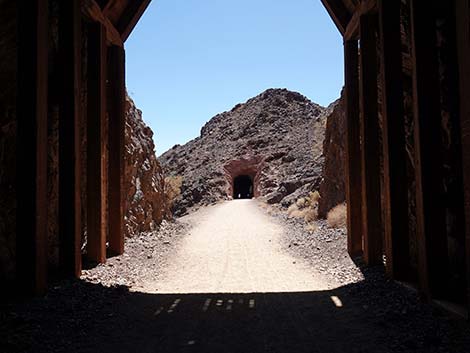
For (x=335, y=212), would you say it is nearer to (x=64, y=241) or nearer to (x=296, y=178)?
(x=64, y=241)

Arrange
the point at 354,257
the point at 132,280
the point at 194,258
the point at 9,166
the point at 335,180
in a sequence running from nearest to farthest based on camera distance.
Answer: the point at 9,166 → the point at 132,280 → the point at 354,257 → the point at 194,258 → the point at 335,180

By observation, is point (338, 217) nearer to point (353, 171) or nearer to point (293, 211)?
point (353, 171)

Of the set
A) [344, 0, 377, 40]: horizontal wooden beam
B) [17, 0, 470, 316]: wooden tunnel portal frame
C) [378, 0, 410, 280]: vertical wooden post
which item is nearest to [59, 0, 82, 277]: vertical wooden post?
[17, 0, 470, 316]: wooden tunnel portal frame

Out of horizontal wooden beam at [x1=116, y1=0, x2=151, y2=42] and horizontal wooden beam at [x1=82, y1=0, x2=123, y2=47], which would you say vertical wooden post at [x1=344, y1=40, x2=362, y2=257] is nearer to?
horizontal wooden beam at [x1=116, y1=0, x2=151, y2=42]

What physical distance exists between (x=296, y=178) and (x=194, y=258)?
61.3ft

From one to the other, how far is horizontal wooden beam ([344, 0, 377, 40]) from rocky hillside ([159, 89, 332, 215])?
43.5ft

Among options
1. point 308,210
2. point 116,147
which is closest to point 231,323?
point 116,147

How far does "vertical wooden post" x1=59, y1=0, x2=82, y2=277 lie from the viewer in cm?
751

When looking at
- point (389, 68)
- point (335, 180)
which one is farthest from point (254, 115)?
point (389, 68)

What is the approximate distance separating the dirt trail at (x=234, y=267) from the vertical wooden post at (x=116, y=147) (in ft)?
5.41

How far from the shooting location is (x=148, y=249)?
37.9ft

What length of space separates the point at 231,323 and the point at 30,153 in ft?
12.5

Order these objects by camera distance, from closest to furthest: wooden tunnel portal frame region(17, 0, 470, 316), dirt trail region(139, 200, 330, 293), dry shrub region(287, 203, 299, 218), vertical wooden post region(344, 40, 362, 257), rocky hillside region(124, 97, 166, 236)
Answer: wooden tunnel portal frame region(17, 0, 470, 316), dirt trail region(139, 200, 330, 293), vertical wooden post region(344, 40, 362, 257), rocky hillside region(124, 97, 166, 236), dry shrub region(287, 203, 299, 218)

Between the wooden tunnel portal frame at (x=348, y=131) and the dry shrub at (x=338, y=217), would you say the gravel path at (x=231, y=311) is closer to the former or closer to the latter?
the wooden tunnel portal frame at (x=348, y=131)
